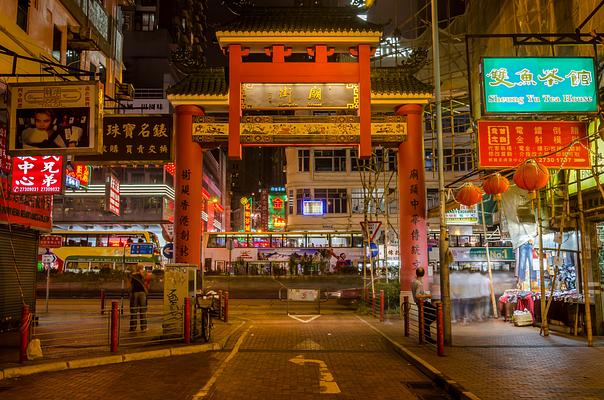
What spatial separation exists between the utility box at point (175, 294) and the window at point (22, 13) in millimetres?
8262

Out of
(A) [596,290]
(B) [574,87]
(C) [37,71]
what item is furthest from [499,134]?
(C) [37,71]

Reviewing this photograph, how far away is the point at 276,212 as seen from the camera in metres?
54.0

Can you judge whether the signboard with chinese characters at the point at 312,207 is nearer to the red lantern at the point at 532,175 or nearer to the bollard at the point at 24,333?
the red lantern at the point at 532,175

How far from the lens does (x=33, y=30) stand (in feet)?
51.9

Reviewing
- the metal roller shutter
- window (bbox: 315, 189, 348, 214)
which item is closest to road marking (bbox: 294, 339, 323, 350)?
the metal roller shutter

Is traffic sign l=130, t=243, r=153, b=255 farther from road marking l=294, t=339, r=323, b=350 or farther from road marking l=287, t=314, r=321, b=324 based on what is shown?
road marking l=294, t=339, r=323, b=350

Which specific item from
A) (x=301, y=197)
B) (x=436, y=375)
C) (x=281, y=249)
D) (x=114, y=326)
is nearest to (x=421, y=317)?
(x=436, y=375)

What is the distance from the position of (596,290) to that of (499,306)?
698 cm

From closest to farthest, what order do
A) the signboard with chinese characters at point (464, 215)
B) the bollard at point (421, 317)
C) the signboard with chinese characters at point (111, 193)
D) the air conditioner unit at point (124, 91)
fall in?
the bollard at point (421, 317)
the air conditioner unit at point (124, 91)
the signboard with chinese characters at point (464, 215)
the signboard with chinese characters at point (111, 193)

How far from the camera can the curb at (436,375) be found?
26.1 ft

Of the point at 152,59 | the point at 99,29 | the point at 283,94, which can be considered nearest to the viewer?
A: the point at 283,94

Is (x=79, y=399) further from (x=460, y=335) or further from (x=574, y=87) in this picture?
(x=574, y=87)

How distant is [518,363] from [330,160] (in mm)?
40081

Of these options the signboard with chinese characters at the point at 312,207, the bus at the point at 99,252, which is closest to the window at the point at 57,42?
the bus at the point at 99,252
